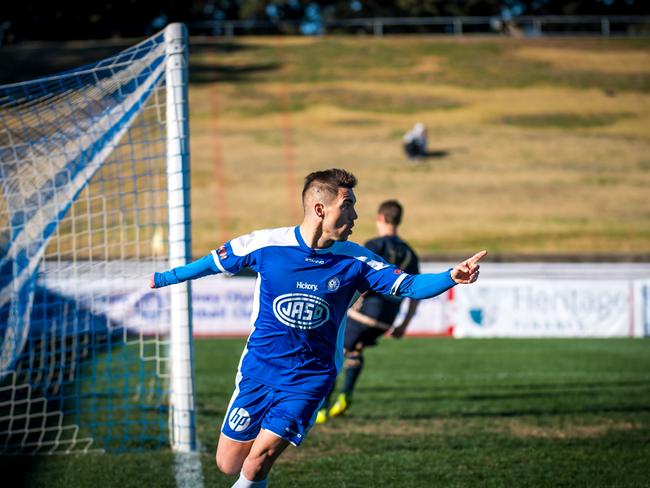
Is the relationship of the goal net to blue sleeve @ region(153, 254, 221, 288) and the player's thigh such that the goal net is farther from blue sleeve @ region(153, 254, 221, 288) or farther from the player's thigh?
the player's thigh

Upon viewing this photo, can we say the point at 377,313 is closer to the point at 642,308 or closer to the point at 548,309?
the point at 548,309

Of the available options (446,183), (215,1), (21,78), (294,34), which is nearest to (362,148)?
(446,183)

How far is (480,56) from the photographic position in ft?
151

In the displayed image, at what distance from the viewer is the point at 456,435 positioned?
8180 mm

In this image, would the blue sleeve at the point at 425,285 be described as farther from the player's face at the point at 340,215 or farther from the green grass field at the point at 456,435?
the green grass field at the point at 456,435

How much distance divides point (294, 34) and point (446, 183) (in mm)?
25018

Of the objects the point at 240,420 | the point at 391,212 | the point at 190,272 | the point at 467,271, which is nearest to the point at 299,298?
the point at 190,272

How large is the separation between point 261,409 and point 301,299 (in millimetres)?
725

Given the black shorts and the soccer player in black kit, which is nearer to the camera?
the soccer player in black kit

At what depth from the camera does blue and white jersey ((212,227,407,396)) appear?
5031mm

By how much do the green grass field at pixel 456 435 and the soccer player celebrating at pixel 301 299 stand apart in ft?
5.29

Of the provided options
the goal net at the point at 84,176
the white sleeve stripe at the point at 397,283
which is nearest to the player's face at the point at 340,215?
the white sleeve stripe at the point at 397,283

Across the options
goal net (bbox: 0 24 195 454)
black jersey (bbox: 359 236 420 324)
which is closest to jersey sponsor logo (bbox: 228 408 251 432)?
goal net (bbox: 0 24 195 454)

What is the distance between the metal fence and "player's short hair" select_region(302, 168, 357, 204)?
45.8 metres
